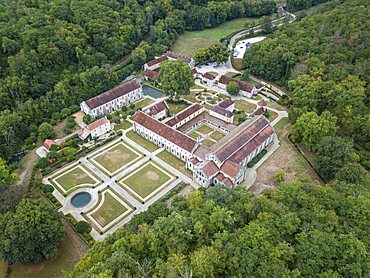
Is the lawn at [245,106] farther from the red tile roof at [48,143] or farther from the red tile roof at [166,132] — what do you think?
the red tile roof at [48,143]

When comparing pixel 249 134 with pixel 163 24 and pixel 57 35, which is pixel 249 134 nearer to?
pixel 57 35

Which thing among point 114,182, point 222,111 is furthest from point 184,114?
point 114,182

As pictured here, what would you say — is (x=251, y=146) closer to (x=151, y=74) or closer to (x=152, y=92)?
(x=152, y=92)

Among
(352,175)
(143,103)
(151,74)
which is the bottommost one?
(143,103)

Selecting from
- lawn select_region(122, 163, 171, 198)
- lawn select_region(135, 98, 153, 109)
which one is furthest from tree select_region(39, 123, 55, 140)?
lawn select_region(122, 163, 171, 198)

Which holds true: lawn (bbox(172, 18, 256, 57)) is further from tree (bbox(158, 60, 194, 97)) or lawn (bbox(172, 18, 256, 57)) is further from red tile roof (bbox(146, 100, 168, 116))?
red tile roof (bbox(146, 100, 168, 116))

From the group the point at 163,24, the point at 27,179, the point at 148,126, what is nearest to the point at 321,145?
the point at 148,126
